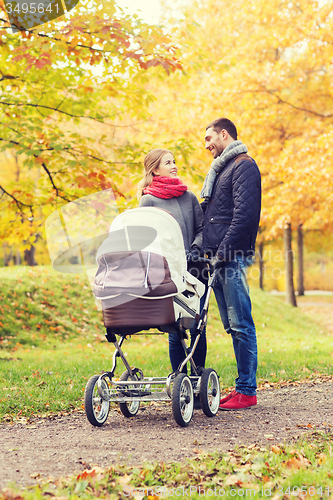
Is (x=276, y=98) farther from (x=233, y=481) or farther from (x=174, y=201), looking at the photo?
(x=233, y=481)

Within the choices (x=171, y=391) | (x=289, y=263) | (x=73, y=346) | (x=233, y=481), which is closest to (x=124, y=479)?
(x=233, y=481)

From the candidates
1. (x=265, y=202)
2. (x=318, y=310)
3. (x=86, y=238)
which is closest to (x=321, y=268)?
(x=318, y=310)

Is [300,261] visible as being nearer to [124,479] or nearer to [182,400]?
[182,400]

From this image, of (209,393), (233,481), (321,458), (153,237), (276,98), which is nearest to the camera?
(233,481)

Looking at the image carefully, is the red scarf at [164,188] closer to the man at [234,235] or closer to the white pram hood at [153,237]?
the man at [234,235]

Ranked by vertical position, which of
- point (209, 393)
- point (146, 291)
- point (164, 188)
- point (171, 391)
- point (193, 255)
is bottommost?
point (209, 393)

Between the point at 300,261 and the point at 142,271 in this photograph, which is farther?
the point at 300,261

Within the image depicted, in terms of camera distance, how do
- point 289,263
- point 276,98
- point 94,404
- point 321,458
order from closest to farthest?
point 321,458 → point 94,404 → point 276,98 → point 289,263

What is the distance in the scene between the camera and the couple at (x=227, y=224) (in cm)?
410

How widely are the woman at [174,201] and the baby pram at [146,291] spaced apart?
0.43 meters

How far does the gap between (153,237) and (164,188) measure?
731 mm

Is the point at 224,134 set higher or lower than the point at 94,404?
higher

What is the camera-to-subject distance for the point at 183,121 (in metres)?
13.6

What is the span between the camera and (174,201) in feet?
14.0
